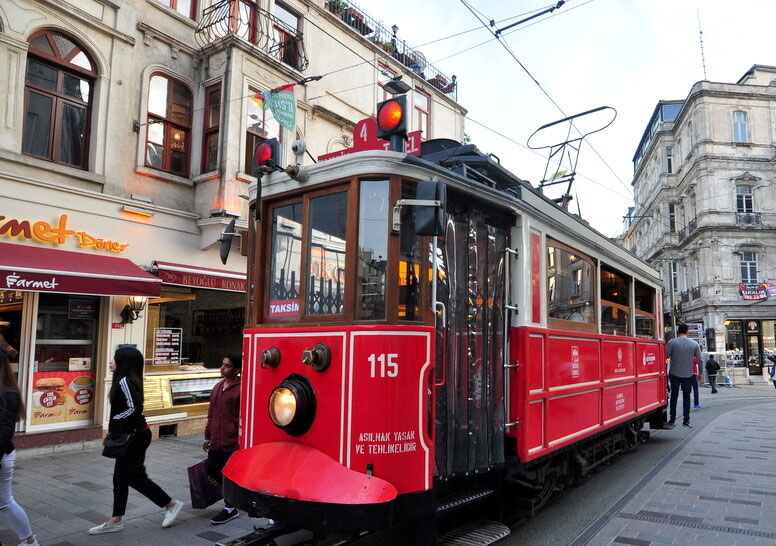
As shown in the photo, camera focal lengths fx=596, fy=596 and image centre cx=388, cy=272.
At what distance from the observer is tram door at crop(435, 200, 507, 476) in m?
4.32

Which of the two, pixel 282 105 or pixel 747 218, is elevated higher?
pixel 747 218

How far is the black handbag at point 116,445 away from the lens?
16.5ft

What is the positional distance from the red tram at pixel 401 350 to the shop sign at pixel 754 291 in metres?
33.5

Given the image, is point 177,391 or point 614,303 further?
point 177,391

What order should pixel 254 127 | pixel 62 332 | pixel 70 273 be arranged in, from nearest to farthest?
pixel 70 273 < pixel 62 332 < pixel 254 127

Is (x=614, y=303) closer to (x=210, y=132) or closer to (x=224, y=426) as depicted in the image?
(x=224, y=426)

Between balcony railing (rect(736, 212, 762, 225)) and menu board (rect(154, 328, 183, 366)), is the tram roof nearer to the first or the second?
menu board (rect(154, 328, 183, 366))

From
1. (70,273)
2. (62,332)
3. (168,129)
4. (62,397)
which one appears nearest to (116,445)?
(70,273)

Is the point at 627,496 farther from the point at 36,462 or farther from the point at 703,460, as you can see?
the point at 36,462

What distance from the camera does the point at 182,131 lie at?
11469mm

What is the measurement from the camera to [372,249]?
4.06 metres

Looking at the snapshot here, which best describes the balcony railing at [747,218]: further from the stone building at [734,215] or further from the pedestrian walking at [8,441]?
the pedestrian walking at [8,441]

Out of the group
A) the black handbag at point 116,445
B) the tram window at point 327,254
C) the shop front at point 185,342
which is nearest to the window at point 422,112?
the shop front at point 185,342

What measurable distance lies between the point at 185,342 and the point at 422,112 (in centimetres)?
1011
